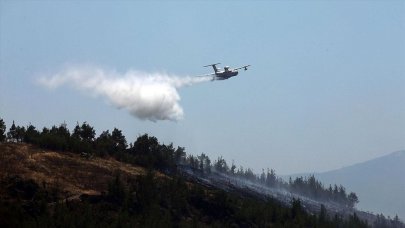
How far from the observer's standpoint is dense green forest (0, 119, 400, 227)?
90062mm

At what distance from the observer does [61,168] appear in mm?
122812

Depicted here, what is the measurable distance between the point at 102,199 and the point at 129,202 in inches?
211

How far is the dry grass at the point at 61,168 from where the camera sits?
366 feet

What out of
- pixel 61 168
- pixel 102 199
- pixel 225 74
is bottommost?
pixel 102 199

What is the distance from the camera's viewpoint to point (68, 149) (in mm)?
142250

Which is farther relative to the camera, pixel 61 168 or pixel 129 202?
→ pixel 61 168

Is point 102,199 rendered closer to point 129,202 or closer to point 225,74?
point 129,202

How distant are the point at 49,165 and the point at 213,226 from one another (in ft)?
130

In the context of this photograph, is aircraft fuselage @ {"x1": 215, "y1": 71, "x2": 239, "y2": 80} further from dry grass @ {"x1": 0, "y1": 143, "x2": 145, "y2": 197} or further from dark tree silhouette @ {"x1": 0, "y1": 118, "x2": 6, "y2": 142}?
dark tree silhouette @ {"x1": 0, "y1": 118, "x2": 6, "y2": 142}

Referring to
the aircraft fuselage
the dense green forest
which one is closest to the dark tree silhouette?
the dense green forest

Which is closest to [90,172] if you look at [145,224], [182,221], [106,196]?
[106,196]

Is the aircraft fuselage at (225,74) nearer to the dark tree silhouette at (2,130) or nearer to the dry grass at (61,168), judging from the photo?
the dry grass at (61,168)

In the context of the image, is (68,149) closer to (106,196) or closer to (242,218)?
(106,196)

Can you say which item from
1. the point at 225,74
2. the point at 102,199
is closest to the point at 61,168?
the point at 102,199
